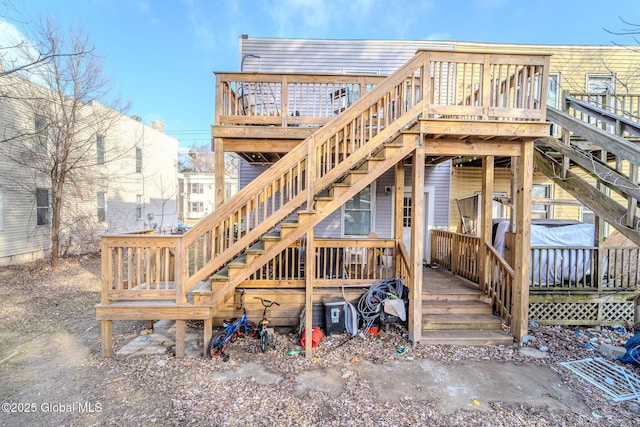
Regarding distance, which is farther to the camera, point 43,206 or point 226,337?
point 43,206

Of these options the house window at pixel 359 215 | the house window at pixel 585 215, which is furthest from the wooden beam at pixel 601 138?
the house window at pixel 585 215

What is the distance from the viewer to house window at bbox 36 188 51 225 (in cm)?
1036

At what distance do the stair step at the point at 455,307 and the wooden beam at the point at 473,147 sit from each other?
103 inches

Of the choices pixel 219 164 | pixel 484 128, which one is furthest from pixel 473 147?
pixel 219 164

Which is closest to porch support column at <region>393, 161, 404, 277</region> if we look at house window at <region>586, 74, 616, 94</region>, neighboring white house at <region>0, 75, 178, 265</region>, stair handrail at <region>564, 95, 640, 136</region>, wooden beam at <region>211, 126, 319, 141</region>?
wooden beam at <region>211, 126, 319, 141</region>

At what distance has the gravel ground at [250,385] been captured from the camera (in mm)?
2947

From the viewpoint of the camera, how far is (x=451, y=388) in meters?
3.49

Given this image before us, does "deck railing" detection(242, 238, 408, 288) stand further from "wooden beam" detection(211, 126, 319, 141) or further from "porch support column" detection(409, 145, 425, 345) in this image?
"wooden beam" detection(211, 126, 319, 141)

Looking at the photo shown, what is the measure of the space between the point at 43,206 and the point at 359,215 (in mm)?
11374

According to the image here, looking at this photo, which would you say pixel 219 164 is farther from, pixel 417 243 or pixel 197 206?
pixel 197 206

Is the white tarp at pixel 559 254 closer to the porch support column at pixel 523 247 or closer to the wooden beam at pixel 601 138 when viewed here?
the porch support column at pixel 523 247

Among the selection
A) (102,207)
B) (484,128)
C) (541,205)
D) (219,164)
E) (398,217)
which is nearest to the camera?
(484,128)

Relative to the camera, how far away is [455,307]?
509 centimetres

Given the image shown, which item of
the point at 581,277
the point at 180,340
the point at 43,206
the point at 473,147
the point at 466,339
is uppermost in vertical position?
the point at 473,147
